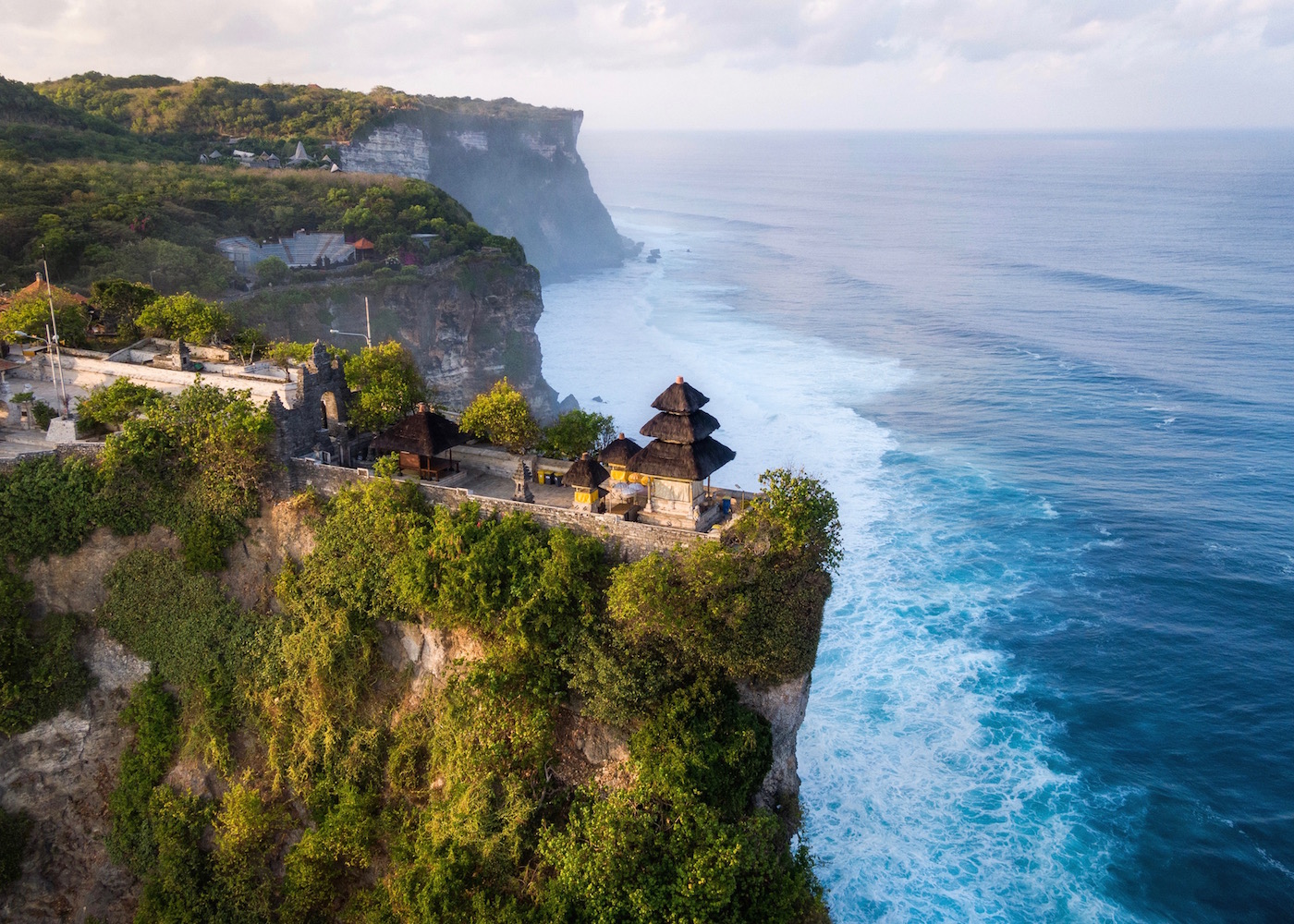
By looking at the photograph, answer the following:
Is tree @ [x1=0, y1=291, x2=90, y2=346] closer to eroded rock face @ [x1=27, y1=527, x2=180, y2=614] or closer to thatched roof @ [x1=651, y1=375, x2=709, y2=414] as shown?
eroded rock face @ [x1=27, y1=527, x2=180, y2=614]

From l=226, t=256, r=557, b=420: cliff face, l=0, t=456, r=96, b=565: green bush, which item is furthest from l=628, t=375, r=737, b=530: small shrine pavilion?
l=226, t=256, r=557, b=420: cliff face

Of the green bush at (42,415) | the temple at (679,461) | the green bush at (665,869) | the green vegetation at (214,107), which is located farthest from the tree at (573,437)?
the green vegetation at (214,107)

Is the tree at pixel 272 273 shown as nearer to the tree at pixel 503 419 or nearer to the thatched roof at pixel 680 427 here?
the tree at pixel 503 419

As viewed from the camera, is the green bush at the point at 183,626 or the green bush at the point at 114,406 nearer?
the green bush at the point at 183,626

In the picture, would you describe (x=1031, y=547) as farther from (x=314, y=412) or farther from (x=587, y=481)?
(x=314, y=412)

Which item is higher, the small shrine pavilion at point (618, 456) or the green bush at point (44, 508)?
the small shrine pavilion at point (618, 456)

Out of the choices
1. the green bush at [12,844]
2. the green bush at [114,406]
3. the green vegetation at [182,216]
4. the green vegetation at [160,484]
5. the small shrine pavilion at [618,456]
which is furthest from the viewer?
the green vegetation at [182,216]
